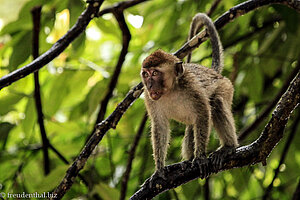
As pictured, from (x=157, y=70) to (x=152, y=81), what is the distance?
0.10m

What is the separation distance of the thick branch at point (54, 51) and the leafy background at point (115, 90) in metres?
0.46

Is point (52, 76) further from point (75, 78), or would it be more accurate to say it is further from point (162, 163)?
point (162, 163)

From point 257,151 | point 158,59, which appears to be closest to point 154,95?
point 158,59

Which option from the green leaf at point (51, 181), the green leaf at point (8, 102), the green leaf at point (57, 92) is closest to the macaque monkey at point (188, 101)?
the green leaf at point (51, 181)

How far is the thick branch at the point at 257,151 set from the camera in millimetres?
2865

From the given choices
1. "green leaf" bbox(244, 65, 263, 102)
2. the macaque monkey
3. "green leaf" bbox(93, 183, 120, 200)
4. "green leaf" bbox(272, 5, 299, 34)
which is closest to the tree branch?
the macaque monkey

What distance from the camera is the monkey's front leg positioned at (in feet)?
13.2

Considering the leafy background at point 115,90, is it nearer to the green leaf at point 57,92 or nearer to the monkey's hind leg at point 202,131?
the green leaf at point 57,92

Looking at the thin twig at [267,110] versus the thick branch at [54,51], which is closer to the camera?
the thick branch at [54,51]

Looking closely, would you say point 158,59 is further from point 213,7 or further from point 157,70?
point 213,7

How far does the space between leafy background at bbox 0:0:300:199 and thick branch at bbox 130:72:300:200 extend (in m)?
1.18

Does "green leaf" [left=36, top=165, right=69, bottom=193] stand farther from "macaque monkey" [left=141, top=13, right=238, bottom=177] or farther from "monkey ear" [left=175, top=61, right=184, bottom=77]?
"monkey ear" [left=175, top=61, right=184, bottom=77]

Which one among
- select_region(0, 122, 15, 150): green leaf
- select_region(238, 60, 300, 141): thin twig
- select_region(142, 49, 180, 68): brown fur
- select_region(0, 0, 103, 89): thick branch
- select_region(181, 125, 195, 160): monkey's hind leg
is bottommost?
select_region(238, 60, 300, 141): thin twig

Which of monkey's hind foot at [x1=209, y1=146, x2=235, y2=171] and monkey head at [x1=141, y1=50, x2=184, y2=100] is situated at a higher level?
monkey head at [x1=141, y1=50, x2=184, y2=100]
